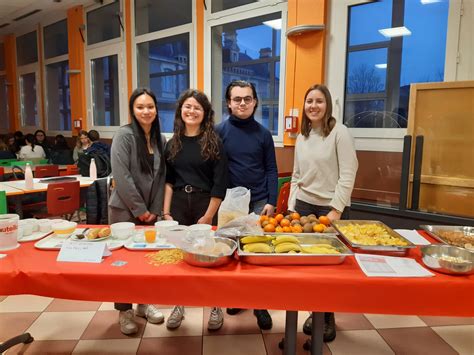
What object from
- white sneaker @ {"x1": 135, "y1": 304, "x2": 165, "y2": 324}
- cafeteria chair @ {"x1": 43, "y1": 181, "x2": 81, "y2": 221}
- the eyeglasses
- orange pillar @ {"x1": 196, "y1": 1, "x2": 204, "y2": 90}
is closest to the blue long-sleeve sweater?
the eyeglasses

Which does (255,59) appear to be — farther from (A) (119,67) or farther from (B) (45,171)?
(B) (45,171)

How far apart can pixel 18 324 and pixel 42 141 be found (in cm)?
571

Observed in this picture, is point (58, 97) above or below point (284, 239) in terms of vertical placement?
above

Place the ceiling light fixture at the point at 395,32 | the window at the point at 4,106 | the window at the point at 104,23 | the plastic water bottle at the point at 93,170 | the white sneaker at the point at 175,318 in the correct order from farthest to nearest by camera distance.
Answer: the window at the point at 4,106 < the window at the point at 104,23 < the plastic water bottle at the point at 93,170 < the ceiling light fixture at the point at 395,32 < the white sneaker at the point at 175,318

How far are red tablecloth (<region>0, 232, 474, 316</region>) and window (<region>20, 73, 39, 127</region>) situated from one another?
825 cm

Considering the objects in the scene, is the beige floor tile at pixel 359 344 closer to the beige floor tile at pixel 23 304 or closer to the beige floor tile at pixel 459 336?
the beige floor tile at pixel 459 336

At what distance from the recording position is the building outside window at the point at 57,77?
729 centimetres

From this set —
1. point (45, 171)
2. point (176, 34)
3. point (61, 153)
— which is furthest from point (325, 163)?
point (61, 153)

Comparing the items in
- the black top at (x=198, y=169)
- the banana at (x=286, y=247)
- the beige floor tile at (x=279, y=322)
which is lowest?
the beige floor tile at (x=279, y=322)

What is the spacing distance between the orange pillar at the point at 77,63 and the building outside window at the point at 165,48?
152 centimetres

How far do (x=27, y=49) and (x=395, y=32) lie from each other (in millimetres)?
8104

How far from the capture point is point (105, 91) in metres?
6.66

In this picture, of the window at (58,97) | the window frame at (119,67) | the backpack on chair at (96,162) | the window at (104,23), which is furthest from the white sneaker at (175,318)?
the window at (58,97)

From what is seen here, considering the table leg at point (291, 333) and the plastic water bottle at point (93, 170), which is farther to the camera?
the plastic water bottle at point (93, 170)
